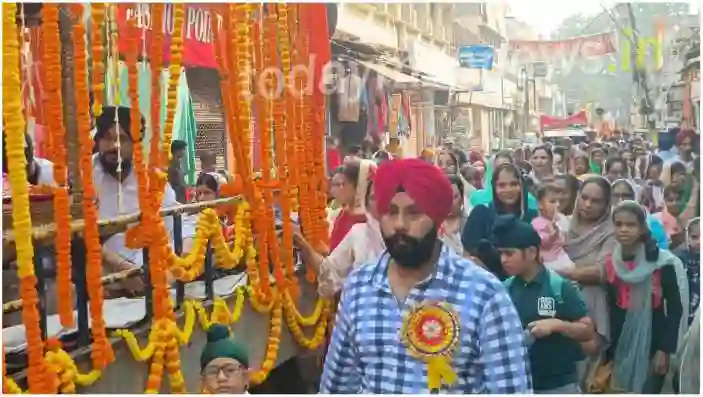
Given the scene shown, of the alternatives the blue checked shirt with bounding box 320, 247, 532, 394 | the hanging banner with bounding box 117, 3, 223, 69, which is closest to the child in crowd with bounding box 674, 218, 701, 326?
the blue checked shirt with bounding box 320, 247, 532, 394

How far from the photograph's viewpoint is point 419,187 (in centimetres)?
217

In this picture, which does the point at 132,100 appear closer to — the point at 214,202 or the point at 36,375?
the point at 214,202

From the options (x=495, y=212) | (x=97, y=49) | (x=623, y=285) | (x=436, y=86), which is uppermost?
(x=97, y=49)

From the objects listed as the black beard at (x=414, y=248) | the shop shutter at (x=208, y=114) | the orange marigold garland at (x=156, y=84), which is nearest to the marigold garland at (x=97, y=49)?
the orange marigold garland at (x=156, y=84)

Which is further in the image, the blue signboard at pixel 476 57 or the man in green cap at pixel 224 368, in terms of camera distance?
the blue signboard at pixel 476 57

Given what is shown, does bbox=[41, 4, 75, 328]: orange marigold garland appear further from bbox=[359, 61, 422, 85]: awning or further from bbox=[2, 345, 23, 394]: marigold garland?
bbox=[359, 61, 422, 85]: awning

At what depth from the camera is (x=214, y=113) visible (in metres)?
2.35

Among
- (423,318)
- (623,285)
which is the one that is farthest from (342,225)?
(623,285)

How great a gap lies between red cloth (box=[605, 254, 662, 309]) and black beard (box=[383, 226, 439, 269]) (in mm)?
558

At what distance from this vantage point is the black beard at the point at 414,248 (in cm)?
217

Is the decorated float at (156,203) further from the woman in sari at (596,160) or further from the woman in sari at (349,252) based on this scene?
the woman in sari at (596,160)

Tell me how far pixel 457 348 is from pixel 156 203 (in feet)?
2.91

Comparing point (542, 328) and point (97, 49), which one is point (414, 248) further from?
point (97, 49)

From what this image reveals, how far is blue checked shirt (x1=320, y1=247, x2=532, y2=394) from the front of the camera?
2119 mm
